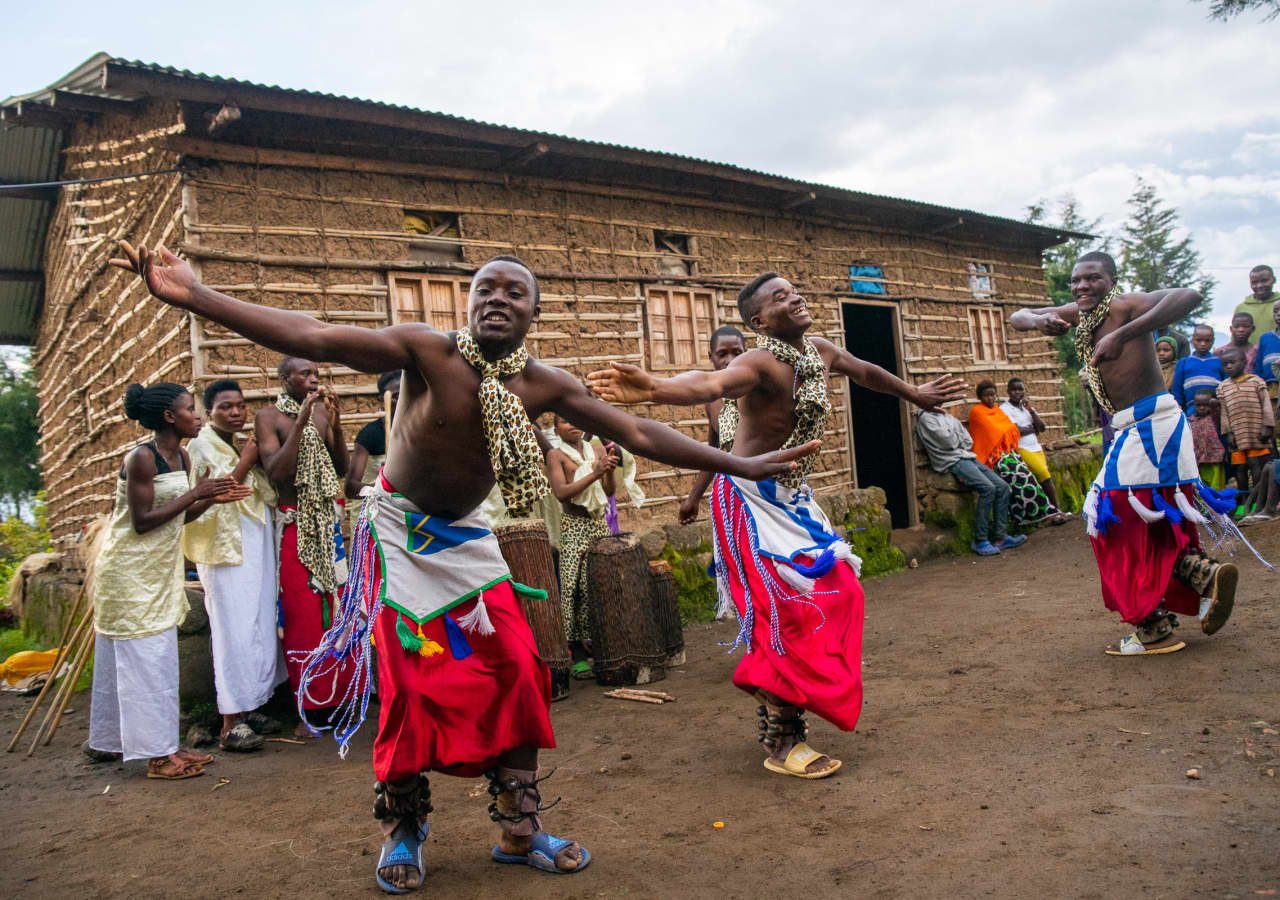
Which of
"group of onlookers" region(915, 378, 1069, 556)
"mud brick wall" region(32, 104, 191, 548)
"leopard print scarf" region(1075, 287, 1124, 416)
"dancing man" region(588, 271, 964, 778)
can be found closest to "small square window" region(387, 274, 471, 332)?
"mud brick wall" region(32, 104, 191, 548)

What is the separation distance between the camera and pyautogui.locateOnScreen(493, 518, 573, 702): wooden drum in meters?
5.52

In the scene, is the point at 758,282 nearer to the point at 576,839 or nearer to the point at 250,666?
the point at 576,839

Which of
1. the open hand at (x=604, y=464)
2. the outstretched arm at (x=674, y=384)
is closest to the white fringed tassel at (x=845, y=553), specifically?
the outstretched arm at (x=674, y=384)

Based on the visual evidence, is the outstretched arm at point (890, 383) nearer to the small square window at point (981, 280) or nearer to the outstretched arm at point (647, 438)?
the outstretched arm at point (647, 438)

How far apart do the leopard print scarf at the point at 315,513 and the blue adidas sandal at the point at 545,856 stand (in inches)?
109

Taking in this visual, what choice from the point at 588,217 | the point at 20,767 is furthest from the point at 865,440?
the point at 20,767

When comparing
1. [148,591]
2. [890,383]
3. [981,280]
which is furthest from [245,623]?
[981,280]

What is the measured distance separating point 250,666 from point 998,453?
920 cm

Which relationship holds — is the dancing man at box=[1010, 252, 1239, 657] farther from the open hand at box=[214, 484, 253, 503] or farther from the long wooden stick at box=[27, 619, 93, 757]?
the long wooden stick at box=[27, 619, 93, 757]

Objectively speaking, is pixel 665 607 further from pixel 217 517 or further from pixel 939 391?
pixel 217 517

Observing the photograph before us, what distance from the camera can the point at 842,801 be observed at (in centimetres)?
331

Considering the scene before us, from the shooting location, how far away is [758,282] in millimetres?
4113

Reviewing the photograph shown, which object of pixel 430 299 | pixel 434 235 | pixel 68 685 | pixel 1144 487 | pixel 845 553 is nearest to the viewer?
pixel 845 553

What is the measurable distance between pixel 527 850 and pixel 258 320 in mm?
1833
